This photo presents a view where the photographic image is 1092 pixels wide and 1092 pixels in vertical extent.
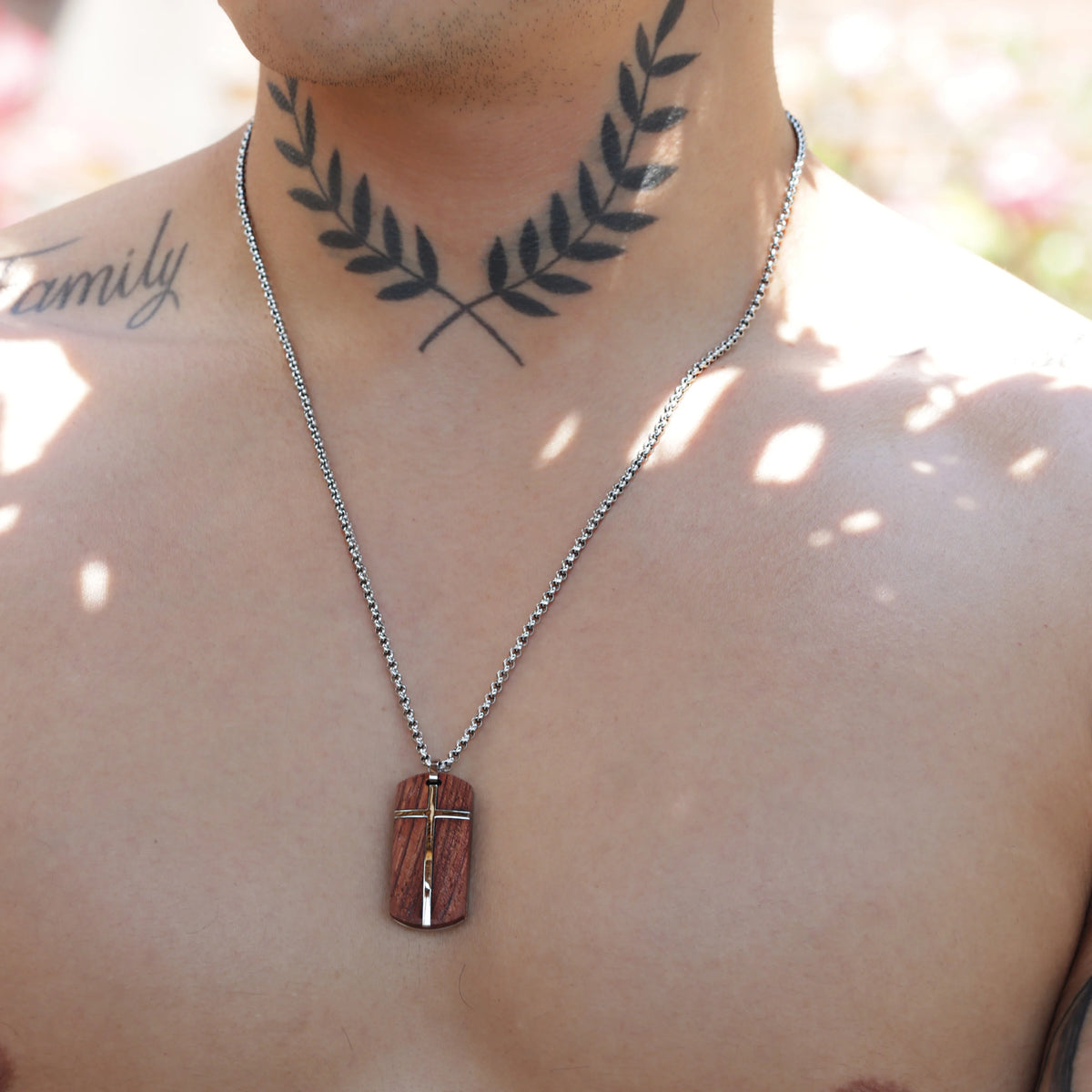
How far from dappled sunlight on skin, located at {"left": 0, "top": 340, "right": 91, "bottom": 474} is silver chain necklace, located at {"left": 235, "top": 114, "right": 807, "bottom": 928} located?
35 cm

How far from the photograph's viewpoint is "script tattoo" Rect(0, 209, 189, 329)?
2350 millimetres

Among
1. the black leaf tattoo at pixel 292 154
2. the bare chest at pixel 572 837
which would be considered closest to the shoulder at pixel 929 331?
the bare chest at pixel 572 837

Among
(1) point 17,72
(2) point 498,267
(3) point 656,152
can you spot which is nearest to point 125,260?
(2) point 498,267

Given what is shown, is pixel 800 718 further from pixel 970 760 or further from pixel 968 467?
pixel 968 467

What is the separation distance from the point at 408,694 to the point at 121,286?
0.93 metres

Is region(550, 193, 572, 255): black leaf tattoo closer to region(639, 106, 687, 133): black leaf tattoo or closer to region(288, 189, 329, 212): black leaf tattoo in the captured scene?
region(639, 106, 687, 133): black leaf tattoo

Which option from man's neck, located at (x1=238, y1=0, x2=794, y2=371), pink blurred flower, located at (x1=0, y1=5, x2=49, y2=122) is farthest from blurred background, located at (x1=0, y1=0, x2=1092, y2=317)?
man's neck, located at (x1=238, y1=0, x2=794, y2=371)

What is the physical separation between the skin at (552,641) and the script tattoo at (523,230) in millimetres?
27

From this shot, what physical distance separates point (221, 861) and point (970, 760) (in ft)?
3.30

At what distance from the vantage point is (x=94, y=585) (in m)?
1.99

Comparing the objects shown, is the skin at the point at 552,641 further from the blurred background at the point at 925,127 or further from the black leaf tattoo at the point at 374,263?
the blurred background at the point at 925,127

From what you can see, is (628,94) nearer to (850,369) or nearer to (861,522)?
(850,369)

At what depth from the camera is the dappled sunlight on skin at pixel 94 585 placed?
1.97 m

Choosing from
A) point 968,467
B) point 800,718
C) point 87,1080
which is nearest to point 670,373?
point 968,467
